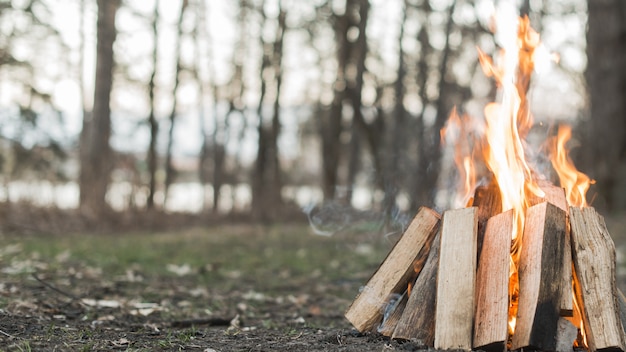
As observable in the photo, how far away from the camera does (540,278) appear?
10.6 feet

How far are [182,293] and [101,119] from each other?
31.4ft

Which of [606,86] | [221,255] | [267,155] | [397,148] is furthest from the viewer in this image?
[267,155]

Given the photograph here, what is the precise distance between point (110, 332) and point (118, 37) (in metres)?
13.4

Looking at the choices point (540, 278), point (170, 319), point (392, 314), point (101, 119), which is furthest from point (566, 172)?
point (101, 119)

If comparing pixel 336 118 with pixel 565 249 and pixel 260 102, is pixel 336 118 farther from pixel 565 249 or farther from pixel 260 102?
pixel 565 249

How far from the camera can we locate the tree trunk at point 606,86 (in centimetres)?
1570

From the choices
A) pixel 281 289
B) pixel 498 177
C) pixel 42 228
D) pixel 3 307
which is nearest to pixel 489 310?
pixel 498 177

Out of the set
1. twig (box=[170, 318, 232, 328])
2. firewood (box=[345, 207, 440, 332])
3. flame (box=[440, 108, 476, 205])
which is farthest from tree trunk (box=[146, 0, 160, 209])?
firewood (box=[345, 207, 440, 332])

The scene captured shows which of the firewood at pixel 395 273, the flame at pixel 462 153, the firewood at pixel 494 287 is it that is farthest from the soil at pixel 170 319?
the flame at pixel 462 153

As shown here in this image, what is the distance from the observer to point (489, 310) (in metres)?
3.26

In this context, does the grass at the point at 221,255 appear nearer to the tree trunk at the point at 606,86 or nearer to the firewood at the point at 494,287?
the firewood at the point at 494,287

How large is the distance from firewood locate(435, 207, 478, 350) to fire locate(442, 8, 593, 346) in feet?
1.30

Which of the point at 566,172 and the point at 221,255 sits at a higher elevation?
the point at 566,172

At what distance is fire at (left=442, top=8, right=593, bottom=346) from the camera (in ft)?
12.4
